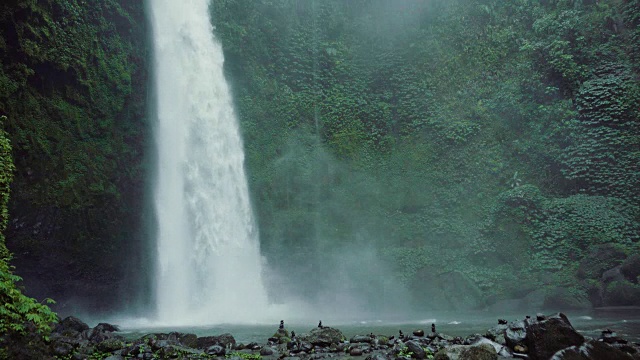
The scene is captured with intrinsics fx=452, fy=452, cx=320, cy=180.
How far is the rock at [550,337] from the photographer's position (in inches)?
271

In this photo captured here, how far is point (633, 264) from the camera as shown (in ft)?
51.5

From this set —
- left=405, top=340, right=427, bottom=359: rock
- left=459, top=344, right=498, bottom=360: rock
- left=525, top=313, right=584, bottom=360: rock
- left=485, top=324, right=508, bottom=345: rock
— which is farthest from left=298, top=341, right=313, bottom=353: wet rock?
left=525, top=313, right=584, bottom=360: rock

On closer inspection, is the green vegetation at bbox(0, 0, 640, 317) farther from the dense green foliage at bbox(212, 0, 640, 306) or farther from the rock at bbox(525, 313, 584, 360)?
the rock at bbox(525, 313, 584, 360)

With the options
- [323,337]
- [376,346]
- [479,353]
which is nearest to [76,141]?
[323,337]

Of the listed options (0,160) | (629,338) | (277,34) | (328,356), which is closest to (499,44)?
(277,34)

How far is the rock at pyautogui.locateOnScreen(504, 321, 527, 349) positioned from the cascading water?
10.0m

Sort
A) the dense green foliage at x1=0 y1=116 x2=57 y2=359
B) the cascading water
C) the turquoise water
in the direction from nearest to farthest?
the dense green foliage at x1=0 y1=116 x2=57 y2=359 → the turquoise water → the cascading water

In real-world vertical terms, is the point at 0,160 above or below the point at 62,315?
above

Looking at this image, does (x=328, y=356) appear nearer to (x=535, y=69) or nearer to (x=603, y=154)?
(x=603, y=154)

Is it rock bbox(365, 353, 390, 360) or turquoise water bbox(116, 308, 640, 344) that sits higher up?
turquoise water bbox(116, 308, 640, 344)

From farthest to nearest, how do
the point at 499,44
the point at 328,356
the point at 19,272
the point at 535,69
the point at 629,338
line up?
the point at 499,44 < the point at 535,69 < the point at 19,272 < the point at 629,338 < the point at 328,356

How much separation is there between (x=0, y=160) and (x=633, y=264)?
18548mm

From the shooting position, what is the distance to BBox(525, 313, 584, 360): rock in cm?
689

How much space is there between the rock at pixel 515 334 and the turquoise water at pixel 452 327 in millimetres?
2741
